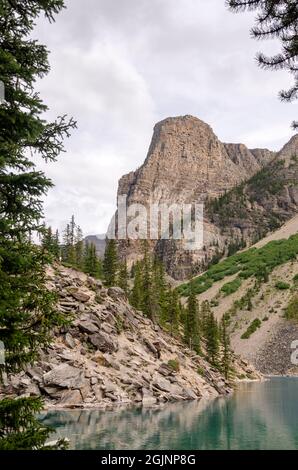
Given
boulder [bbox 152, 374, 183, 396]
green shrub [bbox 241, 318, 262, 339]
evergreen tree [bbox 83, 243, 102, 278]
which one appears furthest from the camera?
green shrub [bbox 241, 318, 262, 339]

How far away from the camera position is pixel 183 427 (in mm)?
37500

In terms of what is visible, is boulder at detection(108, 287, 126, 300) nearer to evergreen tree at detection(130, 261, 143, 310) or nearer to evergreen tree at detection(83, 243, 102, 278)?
evergreen tree at detection(130, 261, 143, 310)

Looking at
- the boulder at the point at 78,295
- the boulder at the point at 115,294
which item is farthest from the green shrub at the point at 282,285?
the boulder at the point at 78,295

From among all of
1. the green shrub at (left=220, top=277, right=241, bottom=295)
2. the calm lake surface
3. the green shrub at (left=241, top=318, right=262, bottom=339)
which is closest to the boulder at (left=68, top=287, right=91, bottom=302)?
the calm lake surface

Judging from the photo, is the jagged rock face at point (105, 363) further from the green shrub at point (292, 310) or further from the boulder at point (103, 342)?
the green shrub at point (292, 310)

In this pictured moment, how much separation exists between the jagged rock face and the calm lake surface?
3.11 metres

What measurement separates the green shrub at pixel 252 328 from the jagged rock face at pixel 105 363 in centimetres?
5859

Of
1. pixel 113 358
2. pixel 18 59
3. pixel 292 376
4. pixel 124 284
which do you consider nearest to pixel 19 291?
pixel 18 59

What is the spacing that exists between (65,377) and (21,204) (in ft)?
121

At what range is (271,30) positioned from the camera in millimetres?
10883

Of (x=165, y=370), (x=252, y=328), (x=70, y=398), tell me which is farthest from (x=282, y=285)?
(x=70, y=398)

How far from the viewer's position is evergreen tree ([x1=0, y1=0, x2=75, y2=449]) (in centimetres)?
1109

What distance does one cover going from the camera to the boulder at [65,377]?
44562mm

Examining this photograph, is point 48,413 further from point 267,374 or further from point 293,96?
point 267,374
